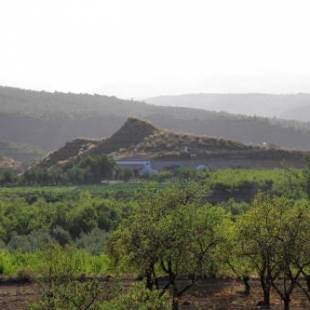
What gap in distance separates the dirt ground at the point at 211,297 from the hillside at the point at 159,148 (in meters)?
49.5

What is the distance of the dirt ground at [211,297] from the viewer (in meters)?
26.8

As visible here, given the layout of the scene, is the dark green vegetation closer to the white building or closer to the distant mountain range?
the white building

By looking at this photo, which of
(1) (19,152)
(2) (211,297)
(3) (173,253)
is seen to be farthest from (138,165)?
(3) (173,253)

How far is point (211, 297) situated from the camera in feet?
94.2

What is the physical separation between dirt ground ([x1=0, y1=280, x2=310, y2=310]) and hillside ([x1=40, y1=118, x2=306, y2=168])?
49.5 metres

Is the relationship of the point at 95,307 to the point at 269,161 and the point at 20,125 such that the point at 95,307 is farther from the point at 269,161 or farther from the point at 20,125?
the point at 20,125

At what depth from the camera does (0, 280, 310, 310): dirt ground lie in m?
26.8

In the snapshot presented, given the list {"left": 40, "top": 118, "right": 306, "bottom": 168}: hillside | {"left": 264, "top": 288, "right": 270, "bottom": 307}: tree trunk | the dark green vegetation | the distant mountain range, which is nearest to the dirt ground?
{"left": 264, "top": 288, "right": 270, "bottom": 307}: tree trunk

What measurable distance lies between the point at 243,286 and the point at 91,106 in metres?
165

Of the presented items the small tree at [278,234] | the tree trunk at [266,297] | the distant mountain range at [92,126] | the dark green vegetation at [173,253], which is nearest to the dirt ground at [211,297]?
the tree trunk at [266,297]

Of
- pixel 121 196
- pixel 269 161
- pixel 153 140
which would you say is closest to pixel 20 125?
pixel 153 140

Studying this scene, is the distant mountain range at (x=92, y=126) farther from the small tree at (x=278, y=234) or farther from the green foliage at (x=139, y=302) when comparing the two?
the green foliage at (x=139, y=302)

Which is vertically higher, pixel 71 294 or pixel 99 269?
pixel 71 294

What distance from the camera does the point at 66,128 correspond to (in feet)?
534
